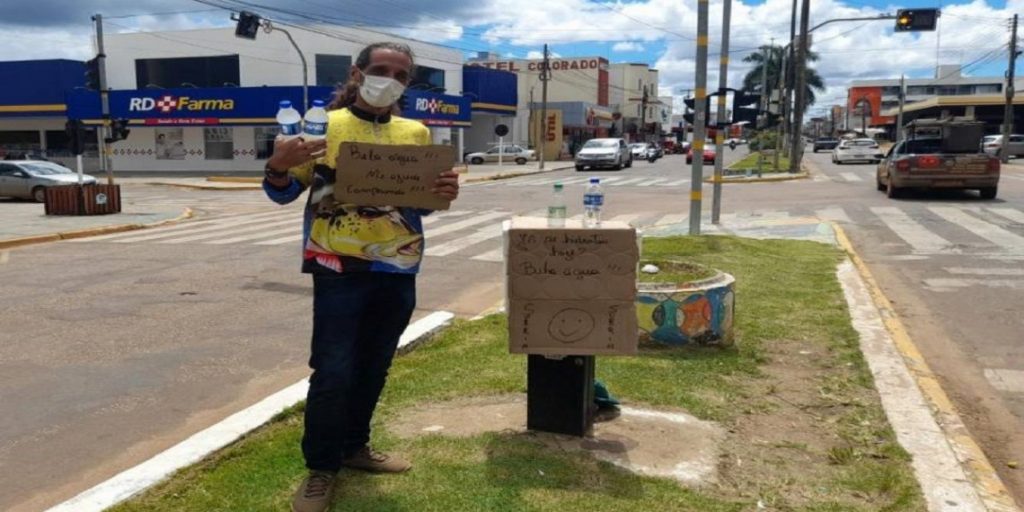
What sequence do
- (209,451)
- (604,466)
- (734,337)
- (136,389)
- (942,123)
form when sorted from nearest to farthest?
(604,466)
(209,451)
(136,389)
(734,337)
(942,123)

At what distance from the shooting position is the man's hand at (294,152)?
304 cm

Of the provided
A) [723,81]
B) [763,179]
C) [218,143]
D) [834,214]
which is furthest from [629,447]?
[218,143]

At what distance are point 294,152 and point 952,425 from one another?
376 cm

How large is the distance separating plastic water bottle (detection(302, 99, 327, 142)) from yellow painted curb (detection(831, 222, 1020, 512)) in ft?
10.2

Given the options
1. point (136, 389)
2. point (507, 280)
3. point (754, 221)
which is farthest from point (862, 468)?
point (754, 221)

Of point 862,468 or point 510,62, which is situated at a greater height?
point 510,62

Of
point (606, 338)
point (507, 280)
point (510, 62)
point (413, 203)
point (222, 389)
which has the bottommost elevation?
point (222, 389)

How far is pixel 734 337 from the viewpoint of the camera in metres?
6.05

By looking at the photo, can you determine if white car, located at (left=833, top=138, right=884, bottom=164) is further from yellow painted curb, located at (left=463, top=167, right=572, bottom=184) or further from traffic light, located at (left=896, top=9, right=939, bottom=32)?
traffic light, located at (left=896, top=9, right=939, bottom=32)

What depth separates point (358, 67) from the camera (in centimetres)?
334

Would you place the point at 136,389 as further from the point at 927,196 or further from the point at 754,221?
the point at 927,196

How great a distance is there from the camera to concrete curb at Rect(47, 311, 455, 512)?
340 centimetres

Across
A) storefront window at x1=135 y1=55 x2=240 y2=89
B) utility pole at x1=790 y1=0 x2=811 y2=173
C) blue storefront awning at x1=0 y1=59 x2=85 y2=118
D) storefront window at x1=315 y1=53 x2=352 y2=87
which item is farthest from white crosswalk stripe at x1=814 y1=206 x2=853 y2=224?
blue storefront awning at x1=0 y1=59 x2=85 y2=118

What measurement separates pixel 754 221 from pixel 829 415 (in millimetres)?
11441
